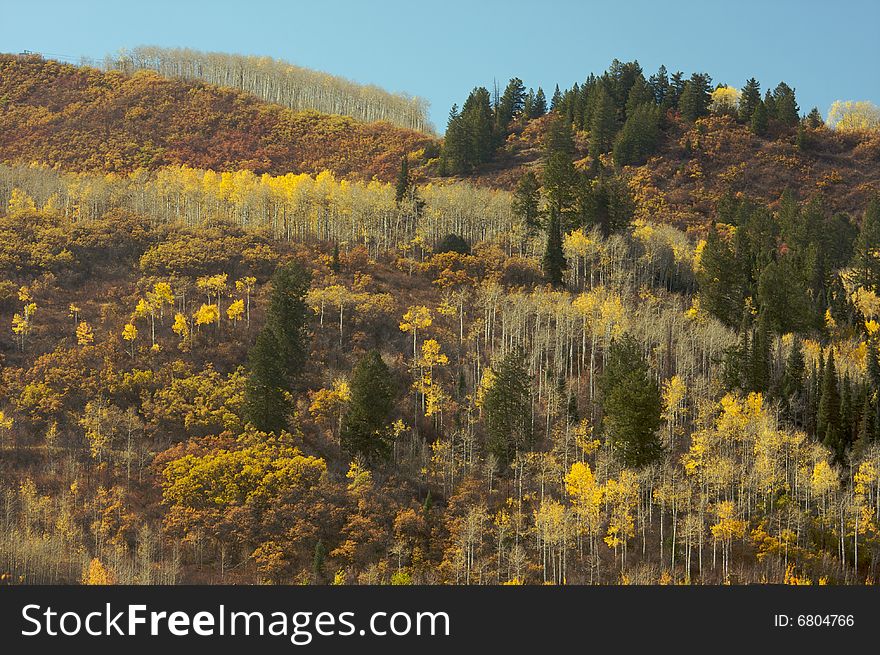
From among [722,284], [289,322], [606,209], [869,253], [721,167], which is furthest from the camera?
[721,167]

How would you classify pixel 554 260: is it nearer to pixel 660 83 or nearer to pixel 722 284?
pixel 722 284

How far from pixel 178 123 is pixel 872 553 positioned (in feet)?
488

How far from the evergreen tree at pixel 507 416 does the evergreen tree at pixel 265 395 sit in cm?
1607

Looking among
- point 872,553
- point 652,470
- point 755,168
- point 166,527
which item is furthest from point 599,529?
point 755,168

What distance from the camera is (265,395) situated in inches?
3219

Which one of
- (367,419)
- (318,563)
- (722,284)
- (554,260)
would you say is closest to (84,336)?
(367,419)

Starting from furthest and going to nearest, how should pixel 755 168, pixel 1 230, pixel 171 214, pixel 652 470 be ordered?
pixel 755 168 → pixel 171 214 → pixel 1 230 → pixel 652 470

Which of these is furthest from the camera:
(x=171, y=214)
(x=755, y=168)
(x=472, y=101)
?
(x=472, y=101)

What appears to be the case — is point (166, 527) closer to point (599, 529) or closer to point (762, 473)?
point (599, 529)

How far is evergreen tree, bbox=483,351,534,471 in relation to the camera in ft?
260

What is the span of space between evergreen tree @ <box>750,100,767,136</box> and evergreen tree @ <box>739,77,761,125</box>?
9.22 ft

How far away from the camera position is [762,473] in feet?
239

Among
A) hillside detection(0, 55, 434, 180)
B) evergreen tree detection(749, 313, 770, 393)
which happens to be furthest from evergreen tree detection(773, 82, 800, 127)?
evergreen tree detection(749, 313, 770, 393)

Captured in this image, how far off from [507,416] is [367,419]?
10.7 m
